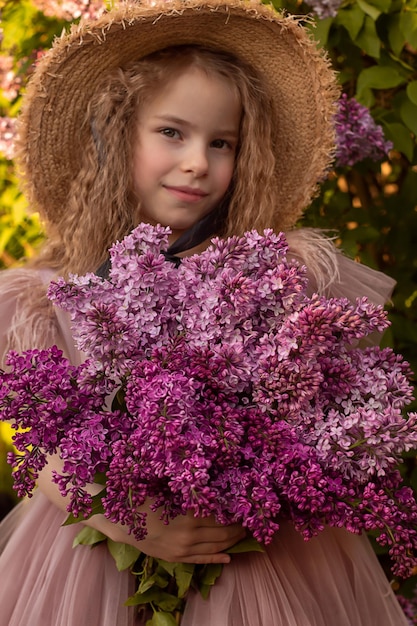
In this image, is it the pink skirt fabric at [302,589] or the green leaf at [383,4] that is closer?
the pink skirt fabric at [302,589]

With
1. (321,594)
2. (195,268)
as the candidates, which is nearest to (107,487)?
(195,268)

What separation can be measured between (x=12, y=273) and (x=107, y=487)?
58cm

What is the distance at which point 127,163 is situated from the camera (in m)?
1.53

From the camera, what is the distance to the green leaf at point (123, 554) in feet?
4.29

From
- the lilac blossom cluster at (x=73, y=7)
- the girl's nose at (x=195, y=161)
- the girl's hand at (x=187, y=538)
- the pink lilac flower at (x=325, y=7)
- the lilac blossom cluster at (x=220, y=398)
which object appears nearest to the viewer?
the lilac blossom cluster at (x=220, y=398)

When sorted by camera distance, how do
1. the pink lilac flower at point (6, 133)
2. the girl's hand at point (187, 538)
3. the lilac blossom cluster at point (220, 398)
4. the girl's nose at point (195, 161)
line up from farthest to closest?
the pink lilac flower at point (6, 133) < the girl's nose at point (195, 161) < the girl's hand at point (187, 538) < the lilac blossom cluster at point (220, 398)

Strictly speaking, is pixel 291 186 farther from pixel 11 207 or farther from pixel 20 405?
pixel 11 207

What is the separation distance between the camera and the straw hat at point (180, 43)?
4.81ft

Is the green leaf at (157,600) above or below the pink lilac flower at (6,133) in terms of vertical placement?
below

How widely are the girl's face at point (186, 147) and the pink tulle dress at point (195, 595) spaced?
0.83ft

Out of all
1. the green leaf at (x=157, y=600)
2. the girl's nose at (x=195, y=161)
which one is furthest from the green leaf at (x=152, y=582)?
the girl's nose at (x=195, y=161)

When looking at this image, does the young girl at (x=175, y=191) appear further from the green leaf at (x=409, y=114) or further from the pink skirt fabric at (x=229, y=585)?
the green leaf at (x=409, y=114)

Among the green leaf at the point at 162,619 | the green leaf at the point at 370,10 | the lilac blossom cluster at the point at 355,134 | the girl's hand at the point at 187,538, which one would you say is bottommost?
the green leaf at the point at 162,619

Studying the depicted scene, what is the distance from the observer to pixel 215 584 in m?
1.31
